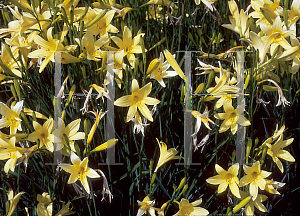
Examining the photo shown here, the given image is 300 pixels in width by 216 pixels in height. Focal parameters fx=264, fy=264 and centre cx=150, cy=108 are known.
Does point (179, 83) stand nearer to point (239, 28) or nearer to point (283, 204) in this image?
point (239, 28)

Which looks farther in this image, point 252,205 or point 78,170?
point 252,205

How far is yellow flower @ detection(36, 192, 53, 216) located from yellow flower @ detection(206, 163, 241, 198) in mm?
719

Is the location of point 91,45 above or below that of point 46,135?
above

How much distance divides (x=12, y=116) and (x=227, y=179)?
0.97m

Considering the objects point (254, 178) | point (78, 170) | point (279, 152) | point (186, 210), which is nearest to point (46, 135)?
point (78, 170)

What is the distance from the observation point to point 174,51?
1455 mm

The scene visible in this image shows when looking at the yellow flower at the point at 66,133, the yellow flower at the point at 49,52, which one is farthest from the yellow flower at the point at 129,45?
the yellow flower at the point at 66,133

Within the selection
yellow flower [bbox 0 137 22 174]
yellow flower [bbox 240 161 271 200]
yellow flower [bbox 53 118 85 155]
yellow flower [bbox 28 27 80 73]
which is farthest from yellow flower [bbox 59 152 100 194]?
yellow flower [bbox 240 161 271 200]

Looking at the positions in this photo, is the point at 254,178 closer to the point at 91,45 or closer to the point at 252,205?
the point at 252,205

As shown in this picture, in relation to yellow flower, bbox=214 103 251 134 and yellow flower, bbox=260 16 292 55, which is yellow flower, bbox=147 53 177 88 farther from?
yellow flower, bbox=260 16 292 55

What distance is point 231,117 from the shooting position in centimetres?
120

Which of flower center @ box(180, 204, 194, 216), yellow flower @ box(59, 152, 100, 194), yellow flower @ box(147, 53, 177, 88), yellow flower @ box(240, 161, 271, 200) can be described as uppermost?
yellow flower @ box(147, 53, 177, 88)

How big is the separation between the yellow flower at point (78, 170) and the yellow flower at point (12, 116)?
0.81 ft

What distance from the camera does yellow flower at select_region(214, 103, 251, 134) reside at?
1.15m
